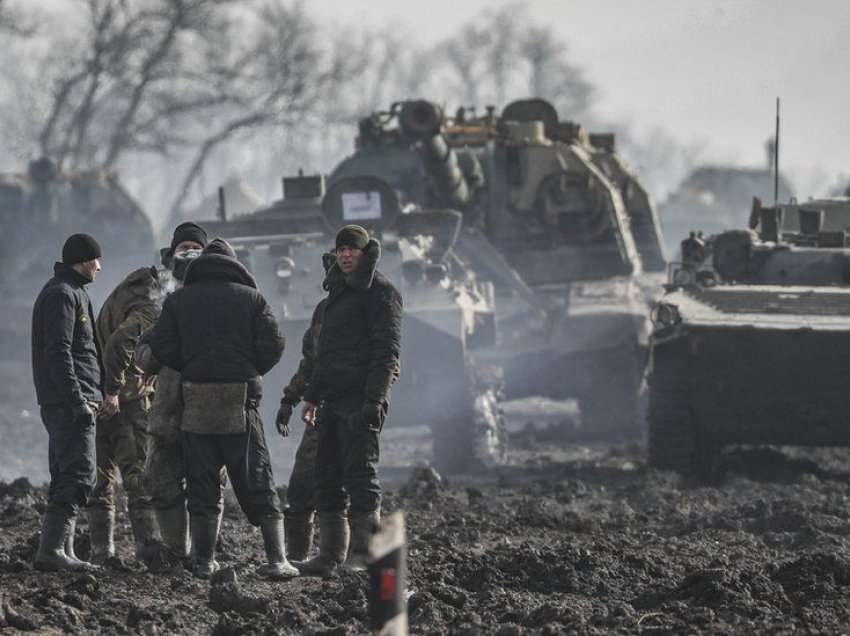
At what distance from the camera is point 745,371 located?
12641mm

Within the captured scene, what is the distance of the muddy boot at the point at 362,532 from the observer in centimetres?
860

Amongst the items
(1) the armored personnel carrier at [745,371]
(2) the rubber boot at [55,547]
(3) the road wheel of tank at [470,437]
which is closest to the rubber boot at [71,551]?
(2) the rubber boot at [55,547]

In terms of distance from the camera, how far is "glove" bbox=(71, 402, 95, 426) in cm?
852

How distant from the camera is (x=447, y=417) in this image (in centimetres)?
1518

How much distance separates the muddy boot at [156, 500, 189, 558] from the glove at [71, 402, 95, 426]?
51cm

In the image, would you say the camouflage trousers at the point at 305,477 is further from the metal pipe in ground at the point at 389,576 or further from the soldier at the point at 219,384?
the metal pipe in ground at the point at 389,576

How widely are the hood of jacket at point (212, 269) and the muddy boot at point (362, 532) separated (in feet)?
3.73

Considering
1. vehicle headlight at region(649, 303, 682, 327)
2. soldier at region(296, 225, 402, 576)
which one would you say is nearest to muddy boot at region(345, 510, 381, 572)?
soldier at region(296, 225, 402, 576)

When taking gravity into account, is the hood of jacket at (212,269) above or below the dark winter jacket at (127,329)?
above

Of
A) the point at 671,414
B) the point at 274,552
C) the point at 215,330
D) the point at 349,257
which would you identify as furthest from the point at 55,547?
the point at 671,414

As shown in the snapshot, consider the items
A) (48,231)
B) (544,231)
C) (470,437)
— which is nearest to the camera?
(470,437)

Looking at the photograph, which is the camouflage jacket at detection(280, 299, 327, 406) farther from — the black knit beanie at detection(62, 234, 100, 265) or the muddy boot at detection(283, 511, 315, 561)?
the black knit beanie at detection(62, 234, 100, 265)

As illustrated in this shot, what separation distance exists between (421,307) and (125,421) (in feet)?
20.0

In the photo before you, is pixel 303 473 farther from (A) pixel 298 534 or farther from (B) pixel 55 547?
(B) pixel 55 547
